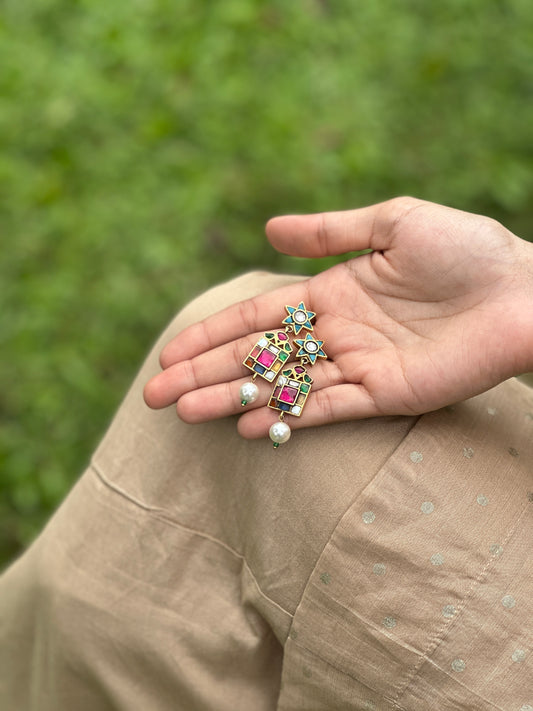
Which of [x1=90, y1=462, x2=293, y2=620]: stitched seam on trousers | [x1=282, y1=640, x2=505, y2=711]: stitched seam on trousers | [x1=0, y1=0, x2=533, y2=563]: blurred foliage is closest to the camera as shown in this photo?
[x1=282, y1=640, x2=505, y2=711]: stitched seam on trousers

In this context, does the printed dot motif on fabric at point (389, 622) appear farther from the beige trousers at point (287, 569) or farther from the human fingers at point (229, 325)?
the human fingers at point (229, 325)

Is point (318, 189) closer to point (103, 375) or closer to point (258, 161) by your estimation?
point (258, 161)

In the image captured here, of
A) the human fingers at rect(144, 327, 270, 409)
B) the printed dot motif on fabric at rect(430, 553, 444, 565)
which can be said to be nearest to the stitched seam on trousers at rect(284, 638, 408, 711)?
the printed dot motif on fabric at rect(430, 553, 444, 565)

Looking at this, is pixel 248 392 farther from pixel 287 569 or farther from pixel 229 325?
pixel 287 569

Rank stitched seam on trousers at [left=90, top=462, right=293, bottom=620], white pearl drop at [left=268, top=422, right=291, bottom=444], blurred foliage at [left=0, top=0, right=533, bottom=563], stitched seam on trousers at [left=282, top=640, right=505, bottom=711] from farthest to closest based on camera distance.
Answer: blurred foliage at [left=0, top=0, right=533, bottom=563] → stitched seam on trousers at [left=90, top=462, right=293, bottom=620] → white pearl drop at [left=268, top=422, right=291, bottom=444] → stitched seam on trousers at [left=282, top=640, right=505, bottom=711]

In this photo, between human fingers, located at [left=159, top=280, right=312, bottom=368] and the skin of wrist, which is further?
human fingers, located at [left=159, top=280, right=312, bottom=368]

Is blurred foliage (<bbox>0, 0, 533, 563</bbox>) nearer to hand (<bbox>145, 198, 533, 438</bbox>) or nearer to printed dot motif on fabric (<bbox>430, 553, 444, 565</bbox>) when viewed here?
hand (<bbox>145, 198, 533, 438</bbox>)

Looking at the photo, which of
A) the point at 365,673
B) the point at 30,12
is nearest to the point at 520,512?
the point at 365,673

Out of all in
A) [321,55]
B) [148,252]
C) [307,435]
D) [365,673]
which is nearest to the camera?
[365,673]
